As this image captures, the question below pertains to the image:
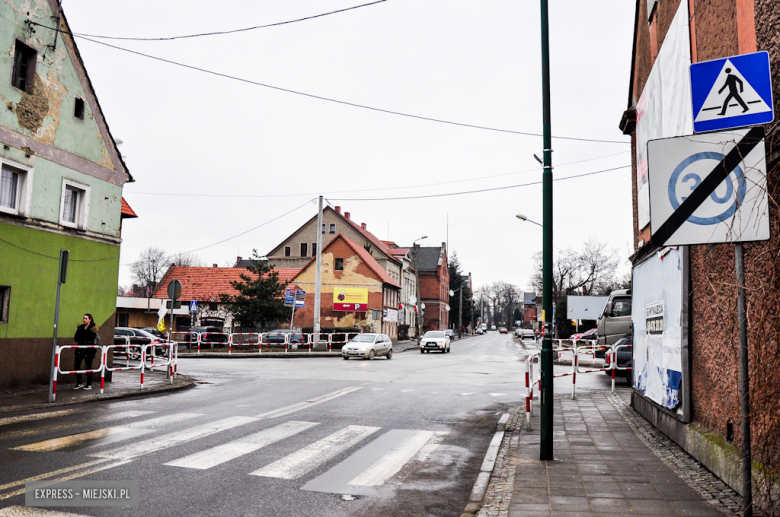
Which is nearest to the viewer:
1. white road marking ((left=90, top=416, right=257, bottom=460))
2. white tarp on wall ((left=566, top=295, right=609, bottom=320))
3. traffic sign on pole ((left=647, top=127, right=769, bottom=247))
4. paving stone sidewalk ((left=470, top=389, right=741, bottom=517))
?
traffic sign on pole ((left=647, top=127, right=769, bottom=247))

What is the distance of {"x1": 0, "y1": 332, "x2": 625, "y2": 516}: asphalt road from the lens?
18.6 ft

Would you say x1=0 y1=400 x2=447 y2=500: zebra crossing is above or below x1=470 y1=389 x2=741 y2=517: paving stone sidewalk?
below

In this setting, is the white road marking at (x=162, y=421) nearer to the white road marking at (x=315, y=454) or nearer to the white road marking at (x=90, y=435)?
the white road marking at (x=90, y=435)

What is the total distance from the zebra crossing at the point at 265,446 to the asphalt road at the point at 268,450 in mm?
16

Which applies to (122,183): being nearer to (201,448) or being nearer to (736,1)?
(201,448)

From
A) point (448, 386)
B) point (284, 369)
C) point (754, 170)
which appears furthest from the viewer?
point (284, 369)

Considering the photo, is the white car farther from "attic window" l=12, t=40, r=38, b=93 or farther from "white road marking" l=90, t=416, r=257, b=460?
"white road marking" l=90, t=416, r=257, b=460

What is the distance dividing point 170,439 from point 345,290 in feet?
148

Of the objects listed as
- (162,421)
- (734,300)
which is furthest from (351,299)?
(734,300)

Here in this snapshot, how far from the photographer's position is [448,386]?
1714 cm

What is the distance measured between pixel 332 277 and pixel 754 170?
50543 millimetres

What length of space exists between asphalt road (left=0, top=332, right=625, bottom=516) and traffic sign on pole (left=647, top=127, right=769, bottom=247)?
3.30m

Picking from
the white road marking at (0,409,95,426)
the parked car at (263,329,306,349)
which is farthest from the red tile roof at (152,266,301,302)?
the white road marking at (0,409,95,426)

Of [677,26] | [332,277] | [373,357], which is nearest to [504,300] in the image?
[332,277]
